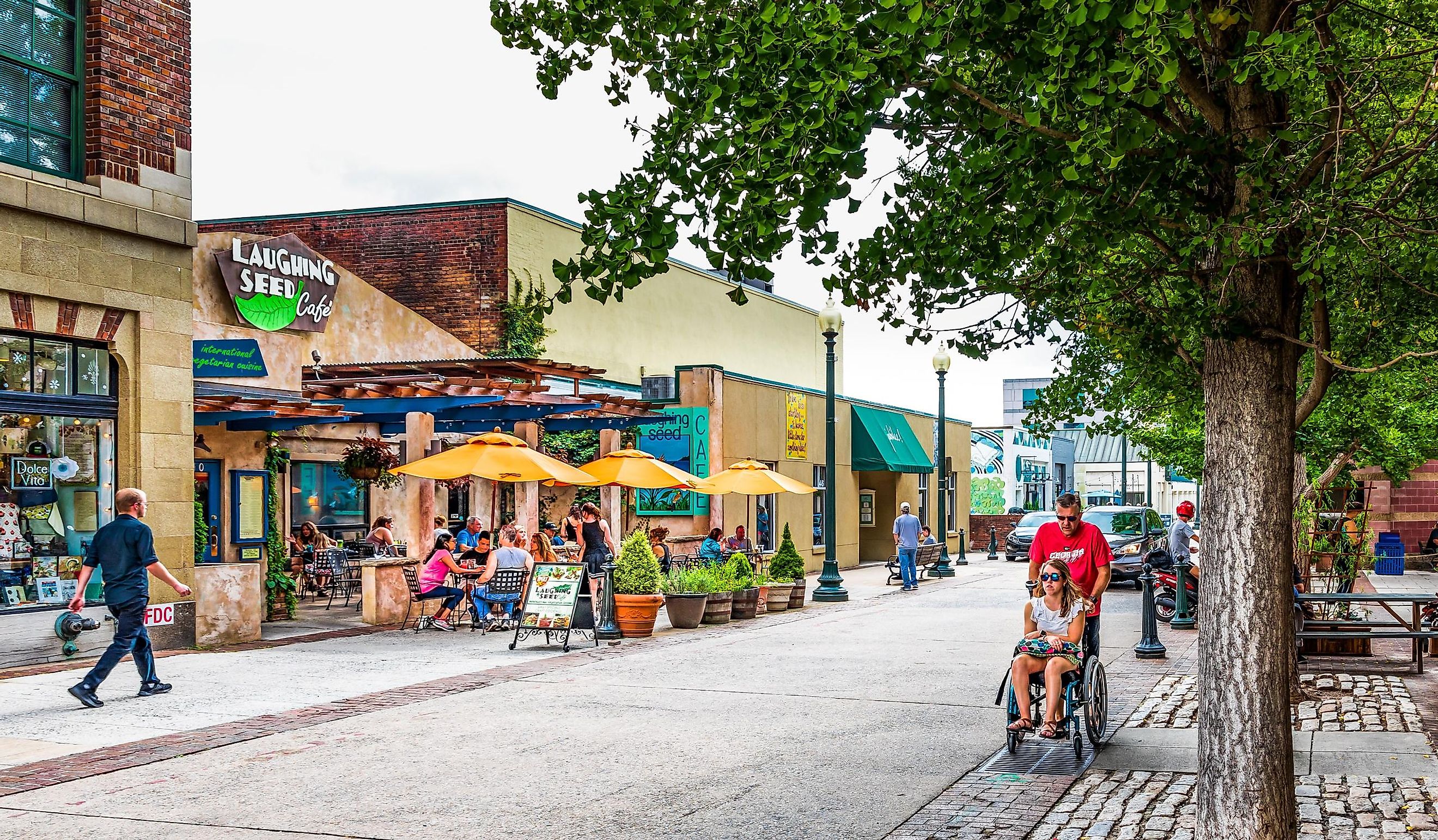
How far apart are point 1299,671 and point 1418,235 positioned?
273 inches

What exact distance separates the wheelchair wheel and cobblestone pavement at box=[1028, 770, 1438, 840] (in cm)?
59

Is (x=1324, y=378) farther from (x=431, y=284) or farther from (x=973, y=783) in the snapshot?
(x=431, y=284)

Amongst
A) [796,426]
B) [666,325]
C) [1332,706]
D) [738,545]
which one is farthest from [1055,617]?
[666,325]

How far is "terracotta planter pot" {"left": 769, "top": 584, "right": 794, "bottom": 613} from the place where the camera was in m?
21.8

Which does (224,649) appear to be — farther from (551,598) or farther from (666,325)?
(666,325)

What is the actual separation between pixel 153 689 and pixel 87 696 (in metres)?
0.72

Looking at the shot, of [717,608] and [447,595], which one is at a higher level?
[447,595]

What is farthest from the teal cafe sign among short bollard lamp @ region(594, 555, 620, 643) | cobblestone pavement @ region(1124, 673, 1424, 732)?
cobblestone pavement @ region(1124, 673, 1424, 732)

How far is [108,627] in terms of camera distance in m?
14.3

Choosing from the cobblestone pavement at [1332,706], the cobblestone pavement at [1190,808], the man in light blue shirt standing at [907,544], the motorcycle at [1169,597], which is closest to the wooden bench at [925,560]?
the man in light blue shirt standing at [907,544]

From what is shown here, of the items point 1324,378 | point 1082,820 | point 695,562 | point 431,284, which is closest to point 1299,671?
point 1324,378

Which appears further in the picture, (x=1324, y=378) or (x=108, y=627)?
(x=108, y=627)

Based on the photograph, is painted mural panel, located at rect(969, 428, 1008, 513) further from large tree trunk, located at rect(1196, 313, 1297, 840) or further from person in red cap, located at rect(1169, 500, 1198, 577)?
large tree trunk, located at rect(1196, 313, 1297, 840)

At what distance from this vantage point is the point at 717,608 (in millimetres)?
19594
